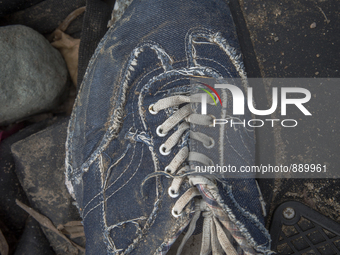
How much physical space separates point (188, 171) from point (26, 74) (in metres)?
0.88

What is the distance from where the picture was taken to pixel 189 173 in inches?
39.0

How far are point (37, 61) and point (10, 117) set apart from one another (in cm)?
30

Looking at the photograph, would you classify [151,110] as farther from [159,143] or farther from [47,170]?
[47,170]

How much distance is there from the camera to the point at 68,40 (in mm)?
1499

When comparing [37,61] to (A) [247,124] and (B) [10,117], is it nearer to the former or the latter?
(B) [10,117]

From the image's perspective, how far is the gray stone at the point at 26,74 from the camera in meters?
1.23

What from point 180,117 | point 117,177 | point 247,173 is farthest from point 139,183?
point 247,173

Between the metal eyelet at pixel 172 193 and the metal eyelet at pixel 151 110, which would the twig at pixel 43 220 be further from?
the metal eyelet at pixel 151 110

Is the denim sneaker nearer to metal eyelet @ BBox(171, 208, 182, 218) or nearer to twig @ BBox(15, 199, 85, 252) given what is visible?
metal eyelet @ BBox(171, 208, 182, 218)

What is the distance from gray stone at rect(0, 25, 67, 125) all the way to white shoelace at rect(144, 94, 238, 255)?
0.62m

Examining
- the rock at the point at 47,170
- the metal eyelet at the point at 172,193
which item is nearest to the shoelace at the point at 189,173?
the metal eyelet at the point at 172,193

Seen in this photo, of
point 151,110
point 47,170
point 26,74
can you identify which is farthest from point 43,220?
point 151,110

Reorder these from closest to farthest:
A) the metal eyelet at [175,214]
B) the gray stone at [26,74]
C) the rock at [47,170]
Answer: the metal eyelet at [175,214]
the gray stone at [26,74]
the rock at [47,170]

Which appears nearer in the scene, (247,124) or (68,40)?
(247,124)
